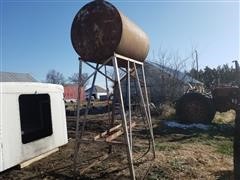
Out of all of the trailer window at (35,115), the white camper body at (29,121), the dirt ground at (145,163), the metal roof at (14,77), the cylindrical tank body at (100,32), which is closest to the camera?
the cylindrical tank body at (100,32)

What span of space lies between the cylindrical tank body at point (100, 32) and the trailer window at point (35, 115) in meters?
2.42

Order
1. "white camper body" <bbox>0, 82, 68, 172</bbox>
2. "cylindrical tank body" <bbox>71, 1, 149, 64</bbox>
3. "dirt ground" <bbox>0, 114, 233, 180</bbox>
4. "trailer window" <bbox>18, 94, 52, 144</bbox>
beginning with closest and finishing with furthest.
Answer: "cylindrical tank body" <bbox>71, 1, 149, 64</bbox> < "dirt ground" <bbox>0, 114, 233, 180</bbox> < "white camper body" <bbox>0, 82, 68, 172</bbox> < "trailer window" <bbox>18, 94, 52, 144</bbox>

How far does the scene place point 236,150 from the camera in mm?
4836

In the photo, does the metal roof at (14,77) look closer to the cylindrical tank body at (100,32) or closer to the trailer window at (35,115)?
the trailer window at (35,115)

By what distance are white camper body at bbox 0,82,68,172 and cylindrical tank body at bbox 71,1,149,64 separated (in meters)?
1.65

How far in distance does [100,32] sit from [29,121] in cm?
391

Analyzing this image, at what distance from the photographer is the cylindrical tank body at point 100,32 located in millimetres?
6168

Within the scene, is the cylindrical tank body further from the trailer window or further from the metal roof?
the metal roof

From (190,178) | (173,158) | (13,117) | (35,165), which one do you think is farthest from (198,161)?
(13,117)

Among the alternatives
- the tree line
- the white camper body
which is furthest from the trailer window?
the tree line

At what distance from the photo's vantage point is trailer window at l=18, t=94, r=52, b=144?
8328 millimetres

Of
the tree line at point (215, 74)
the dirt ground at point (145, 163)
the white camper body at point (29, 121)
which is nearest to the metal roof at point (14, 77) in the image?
the tree line at point (215, 74)

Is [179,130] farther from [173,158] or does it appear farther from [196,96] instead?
[173,158]

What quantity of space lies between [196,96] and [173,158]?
713 centimetres
